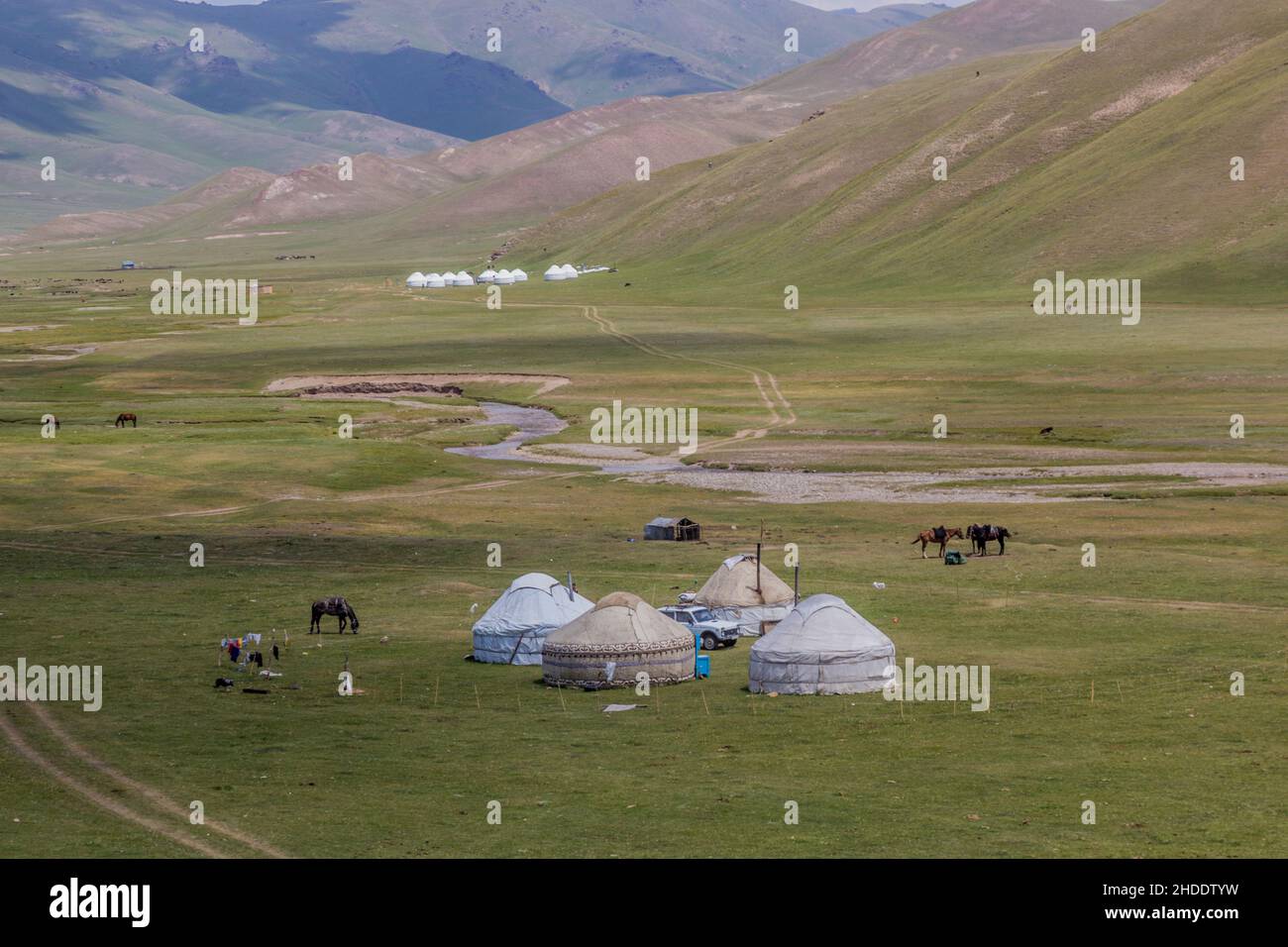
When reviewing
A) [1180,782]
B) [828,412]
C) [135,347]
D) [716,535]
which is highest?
[135,347]

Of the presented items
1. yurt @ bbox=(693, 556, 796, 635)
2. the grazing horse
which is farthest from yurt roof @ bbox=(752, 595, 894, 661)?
the grazing horse

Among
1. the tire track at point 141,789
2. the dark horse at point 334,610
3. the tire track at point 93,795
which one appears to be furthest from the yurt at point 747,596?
the tire track at point 93,795

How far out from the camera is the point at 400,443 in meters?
115

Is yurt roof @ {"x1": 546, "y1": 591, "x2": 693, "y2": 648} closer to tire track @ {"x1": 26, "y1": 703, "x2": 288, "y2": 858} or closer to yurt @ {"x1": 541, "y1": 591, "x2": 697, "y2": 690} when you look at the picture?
yurt @ {"x1": 541, "y1": 591, "x2": 697, "y2": 690}

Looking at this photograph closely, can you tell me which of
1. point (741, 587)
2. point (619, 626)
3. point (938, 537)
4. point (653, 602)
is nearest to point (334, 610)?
point (653, 602)

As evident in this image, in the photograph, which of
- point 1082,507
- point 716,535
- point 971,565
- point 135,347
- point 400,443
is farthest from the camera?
point 135,347

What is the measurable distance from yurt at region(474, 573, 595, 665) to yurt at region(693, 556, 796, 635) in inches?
234

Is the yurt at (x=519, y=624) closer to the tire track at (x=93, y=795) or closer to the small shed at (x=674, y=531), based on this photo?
the tire track at (x=93, y=795)

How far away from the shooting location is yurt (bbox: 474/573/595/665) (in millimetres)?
55000

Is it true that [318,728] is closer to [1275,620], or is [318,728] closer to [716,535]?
[1275,620]

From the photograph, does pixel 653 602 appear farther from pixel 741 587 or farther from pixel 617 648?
pixel 617 648

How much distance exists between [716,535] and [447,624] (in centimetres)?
2166

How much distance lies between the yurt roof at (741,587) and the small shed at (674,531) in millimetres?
17337
